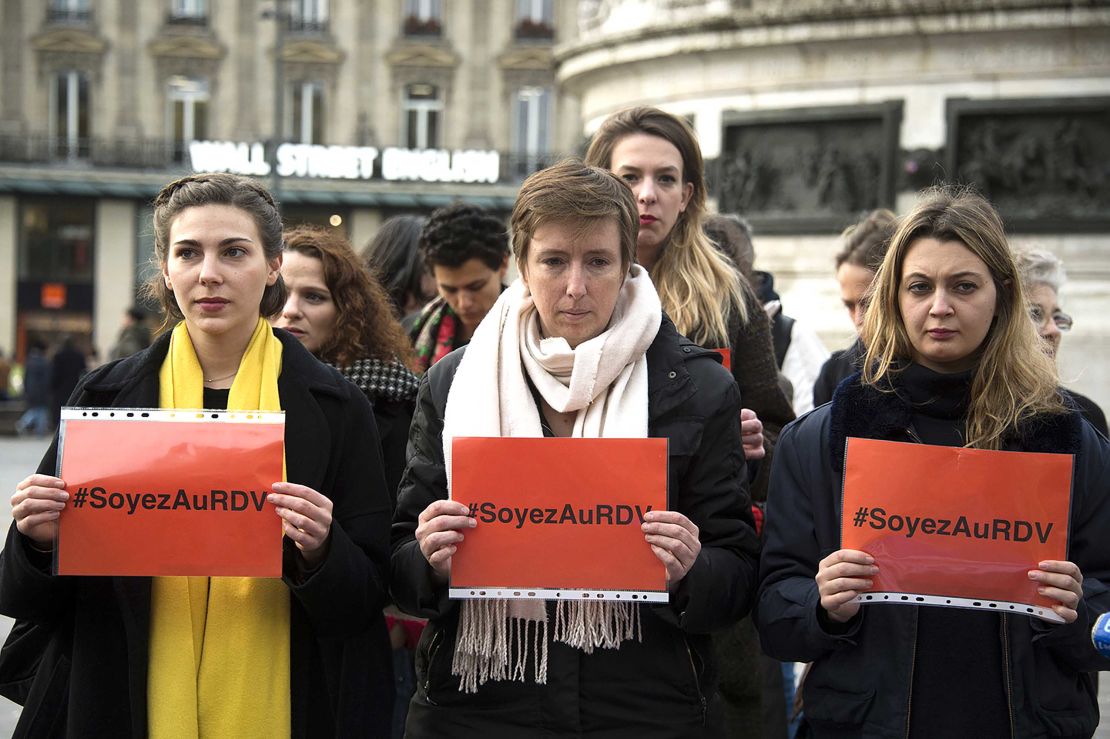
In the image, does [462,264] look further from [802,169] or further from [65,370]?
[65,370]

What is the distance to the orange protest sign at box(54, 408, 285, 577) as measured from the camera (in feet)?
10.9

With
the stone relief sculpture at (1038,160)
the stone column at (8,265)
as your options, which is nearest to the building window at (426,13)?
the stone column at (8,265)

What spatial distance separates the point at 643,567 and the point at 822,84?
28.6 ft

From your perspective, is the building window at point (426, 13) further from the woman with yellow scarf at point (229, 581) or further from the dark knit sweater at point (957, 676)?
the dark knit sweater at point (957, 676)

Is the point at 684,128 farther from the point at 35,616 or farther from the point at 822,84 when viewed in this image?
the point at 822,84

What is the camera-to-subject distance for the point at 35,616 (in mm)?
3365

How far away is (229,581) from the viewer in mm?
3492

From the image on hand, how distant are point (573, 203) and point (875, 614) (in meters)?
1.20

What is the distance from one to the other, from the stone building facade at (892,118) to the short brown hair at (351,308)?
606 centimetres

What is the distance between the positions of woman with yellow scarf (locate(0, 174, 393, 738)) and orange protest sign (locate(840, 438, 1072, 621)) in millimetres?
1193

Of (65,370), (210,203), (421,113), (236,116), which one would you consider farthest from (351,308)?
(236,116)

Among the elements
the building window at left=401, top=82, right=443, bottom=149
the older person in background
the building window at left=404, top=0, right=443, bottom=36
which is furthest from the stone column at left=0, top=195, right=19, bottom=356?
the older person in background

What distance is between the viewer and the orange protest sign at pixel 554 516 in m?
3.31

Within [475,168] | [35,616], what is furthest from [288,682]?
[475,168]
